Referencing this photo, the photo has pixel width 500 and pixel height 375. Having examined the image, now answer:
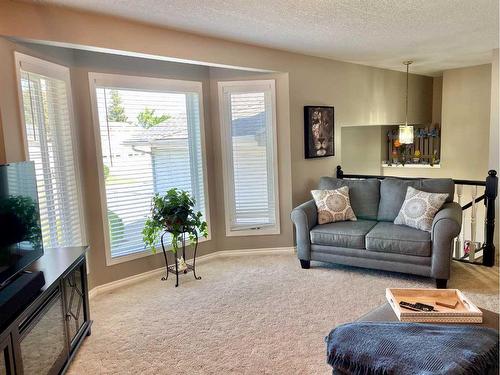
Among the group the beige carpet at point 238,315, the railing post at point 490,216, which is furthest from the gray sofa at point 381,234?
the railing post at point 490,216

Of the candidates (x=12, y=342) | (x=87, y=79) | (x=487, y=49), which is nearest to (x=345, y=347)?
(x=12, y=342)

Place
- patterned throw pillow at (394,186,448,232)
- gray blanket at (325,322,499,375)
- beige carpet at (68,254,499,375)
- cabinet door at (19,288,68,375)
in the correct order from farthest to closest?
patterned throw pillow at (394,186,448,232)
beige carpet at (68,254,499,375)
cabinet door at (19,288,68,375)
gray blanket at (325,322,499,375)

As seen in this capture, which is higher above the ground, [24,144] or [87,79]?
[87,79]

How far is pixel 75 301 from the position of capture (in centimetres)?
271

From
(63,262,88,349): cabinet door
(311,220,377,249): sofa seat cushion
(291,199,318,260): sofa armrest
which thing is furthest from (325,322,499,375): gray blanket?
(291,199,318,260): sofa armrest

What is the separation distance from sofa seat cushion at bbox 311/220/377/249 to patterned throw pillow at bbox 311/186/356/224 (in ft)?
0.28

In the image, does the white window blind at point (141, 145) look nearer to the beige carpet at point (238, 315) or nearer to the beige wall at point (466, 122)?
the beige carpet at point (238, 315)

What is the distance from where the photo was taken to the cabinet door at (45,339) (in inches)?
78.5

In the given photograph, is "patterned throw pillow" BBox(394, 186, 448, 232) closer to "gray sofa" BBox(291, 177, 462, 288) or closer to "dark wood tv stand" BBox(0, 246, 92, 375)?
"gray sofa" BBox(291, 177, 462, 288)

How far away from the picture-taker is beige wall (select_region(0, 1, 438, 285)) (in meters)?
2.77

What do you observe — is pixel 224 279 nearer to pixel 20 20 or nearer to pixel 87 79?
pixel 87 79

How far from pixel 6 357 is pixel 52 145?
1.92 m

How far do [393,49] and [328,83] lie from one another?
871mm

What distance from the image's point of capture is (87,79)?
3566 millimetres
